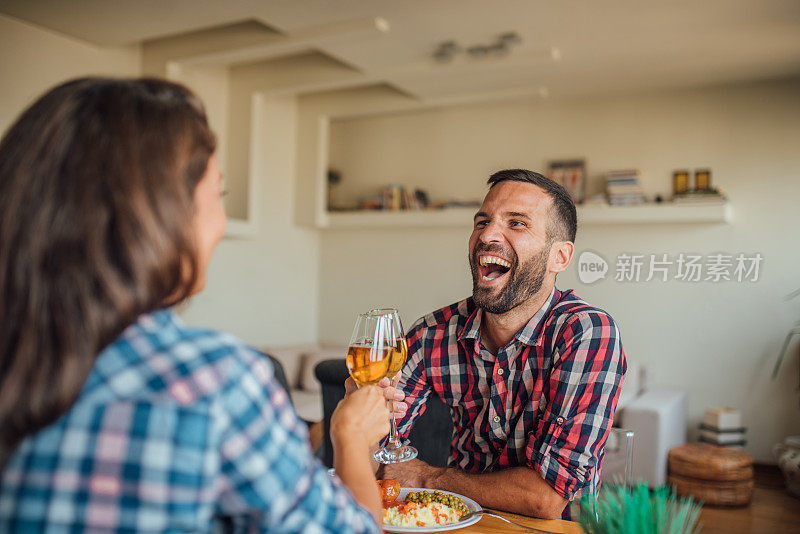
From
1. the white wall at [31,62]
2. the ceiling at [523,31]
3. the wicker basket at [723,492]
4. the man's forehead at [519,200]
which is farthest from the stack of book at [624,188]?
the white wall at [31,62]

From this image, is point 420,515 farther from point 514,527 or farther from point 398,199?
point 398,199

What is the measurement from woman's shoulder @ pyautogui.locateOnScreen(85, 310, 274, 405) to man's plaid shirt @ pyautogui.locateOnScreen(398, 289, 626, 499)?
2.74 feet

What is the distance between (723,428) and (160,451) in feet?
14.4

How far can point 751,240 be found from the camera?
4.50 meters

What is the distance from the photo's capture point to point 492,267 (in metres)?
1.60

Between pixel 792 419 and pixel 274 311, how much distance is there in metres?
3.79

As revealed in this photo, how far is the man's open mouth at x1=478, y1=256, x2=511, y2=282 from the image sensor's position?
1.55 metres

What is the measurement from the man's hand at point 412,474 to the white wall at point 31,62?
3.29 m

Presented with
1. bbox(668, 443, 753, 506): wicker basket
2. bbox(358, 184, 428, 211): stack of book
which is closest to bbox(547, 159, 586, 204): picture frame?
bbox(358, 184, 428, 211): stack of book

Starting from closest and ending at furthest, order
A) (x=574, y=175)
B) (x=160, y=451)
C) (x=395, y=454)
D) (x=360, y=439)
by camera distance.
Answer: (x=160, y=451) < (x=360, y=439) < (x=395, y=454) < (x=574, y=175)

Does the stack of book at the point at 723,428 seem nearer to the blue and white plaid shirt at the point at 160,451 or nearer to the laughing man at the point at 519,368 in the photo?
the laughing man at the point at 519,368

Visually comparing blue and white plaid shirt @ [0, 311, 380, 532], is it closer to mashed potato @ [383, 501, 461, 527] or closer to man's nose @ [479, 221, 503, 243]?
mashed potato @ [383, 501, 461, 527]

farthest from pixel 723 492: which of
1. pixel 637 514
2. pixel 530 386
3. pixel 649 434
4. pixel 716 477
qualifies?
pixel 637 514

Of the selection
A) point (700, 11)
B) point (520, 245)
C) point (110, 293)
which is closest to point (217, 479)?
point (110, 293)
